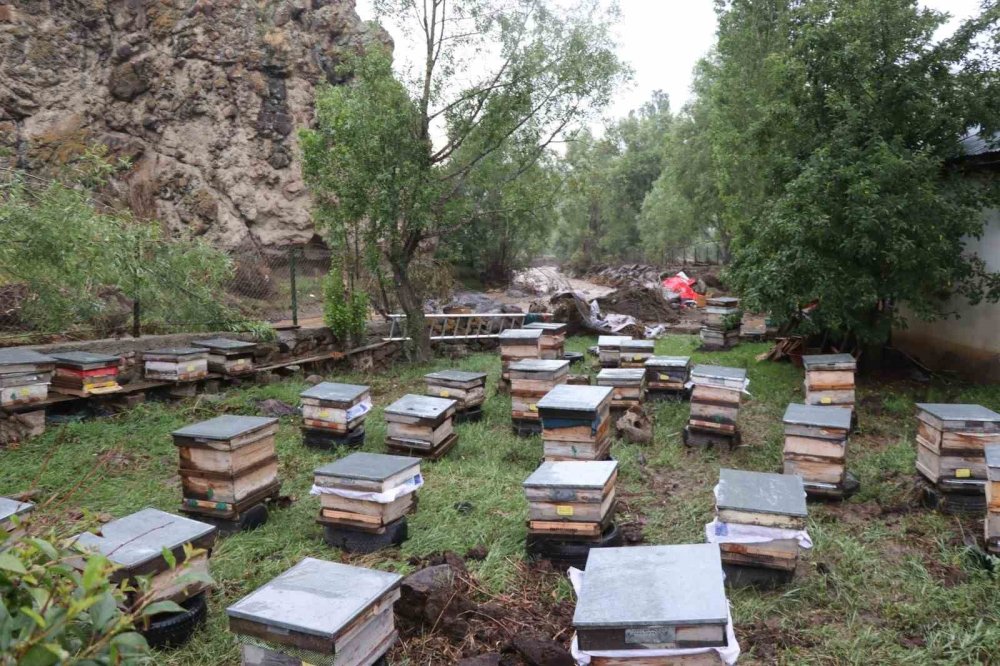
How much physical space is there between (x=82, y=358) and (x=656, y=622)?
737 centimetres

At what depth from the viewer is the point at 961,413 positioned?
537cm

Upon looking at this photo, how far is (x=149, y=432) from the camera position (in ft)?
25.1

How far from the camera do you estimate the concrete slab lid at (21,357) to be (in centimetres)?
690

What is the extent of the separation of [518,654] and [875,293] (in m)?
7.64

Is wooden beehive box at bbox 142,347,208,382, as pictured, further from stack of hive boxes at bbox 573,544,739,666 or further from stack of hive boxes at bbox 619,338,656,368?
stack of hive boxes at bbox 573,544,739,666

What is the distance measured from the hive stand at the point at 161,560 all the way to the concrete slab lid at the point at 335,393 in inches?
124

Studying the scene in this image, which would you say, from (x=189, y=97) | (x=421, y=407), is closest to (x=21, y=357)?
(x=421, y=407)

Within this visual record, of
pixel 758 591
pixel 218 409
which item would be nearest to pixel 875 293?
pixel 758 591

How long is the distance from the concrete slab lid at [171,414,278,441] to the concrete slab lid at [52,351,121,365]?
320cm

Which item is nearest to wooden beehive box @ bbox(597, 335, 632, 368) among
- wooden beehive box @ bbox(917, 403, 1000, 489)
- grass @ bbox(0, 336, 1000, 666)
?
grass @ bbox(0, 336, 1000, 666)

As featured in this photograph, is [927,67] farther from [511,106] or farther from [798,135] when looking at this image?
[511,106]

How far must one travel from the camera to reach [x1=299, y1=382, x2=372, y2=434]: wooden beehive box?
7.09m

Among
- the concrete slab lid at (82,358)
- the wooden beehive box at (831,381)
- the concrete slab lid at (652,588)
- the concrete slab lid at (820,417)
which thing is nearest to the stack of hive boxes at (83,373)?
the concrete slab lid at (82,358)

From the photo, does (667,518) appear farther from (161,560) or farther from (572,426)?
(161,560)
